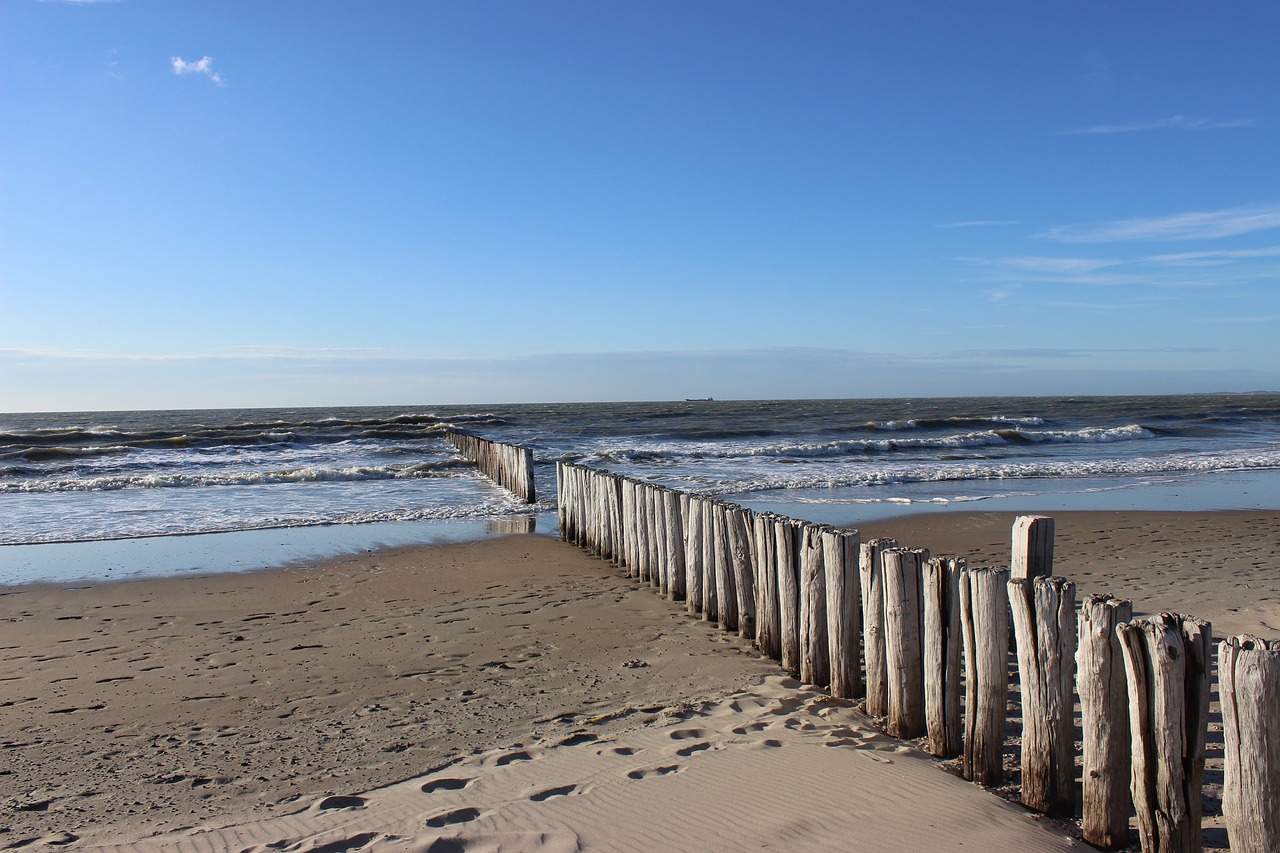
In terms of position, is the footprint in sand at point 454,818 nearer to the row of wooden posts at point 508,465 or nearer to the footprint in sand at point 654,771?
the footprint in sand at point 654,771

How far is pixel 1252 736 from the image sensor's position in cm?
288

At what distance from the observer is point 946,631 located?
4.21m

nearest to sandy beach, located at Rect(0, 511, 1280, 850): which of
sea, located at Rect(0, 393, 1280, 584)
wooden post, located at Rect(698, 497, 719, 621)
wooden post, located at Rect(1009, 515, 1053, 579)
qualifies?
wooden post, located at Rect(698, 497, 719, 621)

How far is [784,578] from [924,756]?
66.8 inches

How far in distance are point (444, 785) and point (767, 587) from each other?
2.83 meters

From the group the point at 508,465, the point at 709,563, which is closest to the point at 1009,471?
the point at 508,465

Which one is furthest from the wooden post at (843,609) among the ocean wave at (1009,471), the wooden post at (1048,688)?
the ocean wave at (1009,471)

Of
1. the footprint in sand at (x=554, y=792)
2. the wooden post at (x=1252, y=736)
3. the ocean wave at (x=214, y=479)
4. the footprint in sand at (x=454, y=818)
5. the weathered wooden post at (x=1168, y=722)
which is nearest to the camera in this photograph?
the wooden post at (x=1252, y=736)

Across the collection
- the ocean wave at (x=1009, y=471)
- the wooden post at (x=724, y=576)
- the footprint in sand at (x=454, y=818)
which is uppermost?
the wooden post at (x=724, y=576)

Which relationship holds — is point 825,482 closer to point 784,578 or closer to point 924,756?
point 784,578

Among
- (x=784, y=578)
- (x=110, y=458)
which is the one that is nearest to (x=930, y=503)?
(x=784, y=578)

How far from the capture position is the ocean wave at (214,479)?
20125mm

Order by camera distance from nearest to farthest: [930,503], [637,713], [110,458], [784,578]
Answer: [637,713] → [784,578] → [930,503] → [110,458]

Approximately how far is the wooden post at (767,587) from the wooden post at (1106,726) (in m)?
2.67
